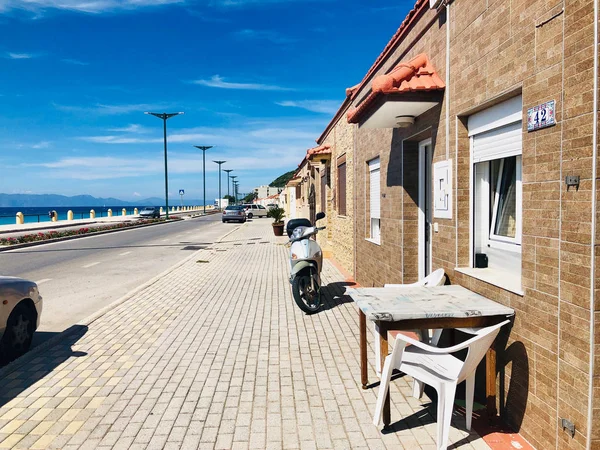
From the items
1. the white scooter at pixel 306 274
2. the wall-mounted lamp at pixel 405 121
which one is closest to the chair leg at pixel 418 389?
the white scooter at pixel 306 274

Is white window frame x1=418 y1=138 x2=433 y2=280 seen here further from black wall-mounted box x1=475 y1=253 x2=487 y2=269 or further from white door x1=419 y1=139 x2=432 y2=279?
black wall-mounted box x1=475 y1=253 x2=487 y2=269

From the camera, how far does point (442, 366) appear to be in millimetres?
3361

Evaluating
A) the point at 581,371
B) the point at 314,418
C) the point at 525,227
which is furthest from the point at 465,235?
the point at 314,418

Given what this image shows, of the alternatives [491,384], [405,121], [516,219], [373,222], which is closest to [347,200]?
[373,222]

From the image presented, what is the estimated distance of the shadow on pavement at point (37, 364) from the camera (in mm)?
4509

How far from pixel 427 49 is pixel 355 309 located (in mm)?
4257

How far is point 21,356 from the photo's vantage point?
5.42 m

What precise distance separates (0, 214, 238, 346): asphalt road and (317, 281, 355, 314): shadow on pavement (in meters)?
4.15

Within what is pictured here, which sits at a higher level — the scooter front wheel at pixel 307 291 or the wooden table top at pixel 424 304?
the wooden table top at pixel 424 304

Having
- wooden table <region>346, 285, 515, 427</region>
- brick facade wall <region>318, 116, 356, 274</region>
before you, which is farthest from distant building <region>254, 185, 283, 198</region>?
wooden table <region>346, 285, 515, 427</region>

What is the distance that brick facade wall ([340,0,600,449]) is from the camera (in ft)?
8.83

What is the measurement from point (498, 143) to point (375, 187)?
489 cm

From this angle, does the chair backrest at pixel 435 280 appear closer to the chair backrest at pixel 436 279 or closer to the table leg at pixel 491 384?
the chair backrest at pixel 436 279

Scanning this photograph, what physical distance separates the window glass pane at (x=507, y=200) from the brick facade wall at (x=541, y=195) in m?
0.38
